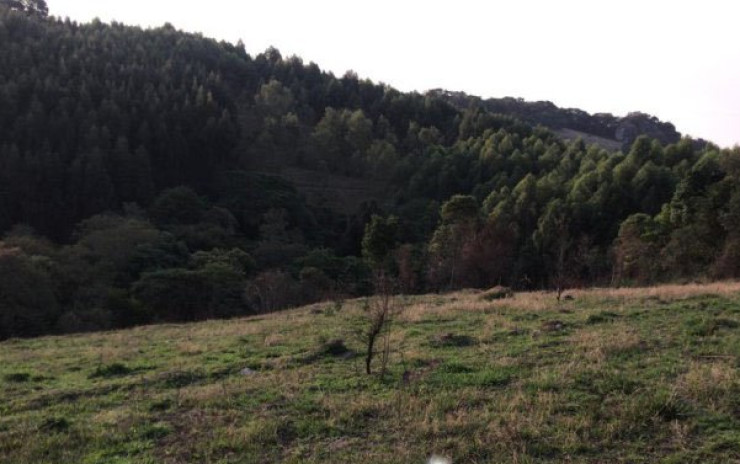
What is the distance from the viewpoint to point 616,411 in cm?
684

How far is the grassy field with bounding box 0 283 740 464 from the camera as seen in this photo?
6375 millimetres

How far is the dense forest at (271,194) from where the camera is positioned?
3781cm

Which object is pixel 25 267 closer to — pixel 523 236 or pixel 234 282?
pixel 234 282

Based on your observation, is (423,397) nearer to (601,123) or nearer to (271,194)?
(271,194)

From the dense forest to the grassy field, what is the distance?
8.41m

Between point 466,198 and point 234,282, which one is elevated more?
point 466,198

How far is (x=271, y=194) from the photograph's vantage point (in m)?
77.6

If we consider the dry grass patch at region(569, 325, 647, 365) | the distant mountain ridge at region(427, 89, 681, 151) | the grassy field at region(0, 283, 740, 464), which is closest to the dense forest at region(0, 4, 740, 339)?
the dry grass patch at region(569, 325, 647, 365)

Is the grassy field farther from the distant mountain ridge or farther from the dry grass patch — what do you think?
the distant mountain ridge

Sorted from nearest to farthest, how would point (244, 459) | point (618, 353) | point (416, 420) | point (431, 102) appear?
point (244, 459) → point (416, 420) → point (618, 353) → point (431, 102)

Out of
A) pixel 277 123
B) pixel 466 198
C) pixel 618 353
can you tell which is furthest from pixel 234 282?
pixel 277 123

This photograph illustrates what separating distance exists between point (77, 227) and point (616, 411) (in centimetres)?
6254

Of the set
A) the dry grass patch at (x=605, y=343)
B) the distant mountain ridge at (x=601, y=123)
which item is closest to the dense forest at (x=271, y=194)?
the dry grass patch at (x=605, y=343)

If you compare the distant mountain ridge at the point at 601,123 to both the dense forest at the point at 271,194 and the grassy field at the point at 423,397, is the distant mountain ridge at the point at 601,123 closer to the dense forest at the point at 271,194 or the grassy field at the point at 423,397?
the dense forest at the point at 271,194
